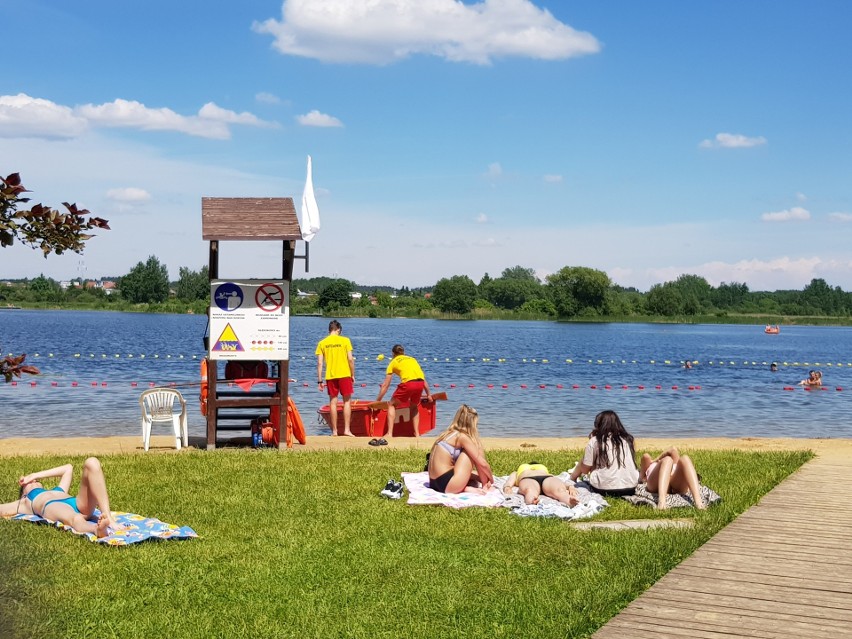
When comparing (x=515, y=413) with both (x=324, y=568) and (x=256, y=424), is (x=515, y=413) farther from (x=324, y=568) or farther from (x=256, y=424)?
(x=324, y=568)

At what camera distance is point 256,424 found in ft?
46.1

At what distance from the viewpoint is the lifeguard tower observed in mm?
13750

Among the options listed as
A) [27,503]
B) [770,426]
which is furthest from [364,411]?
[770,426]

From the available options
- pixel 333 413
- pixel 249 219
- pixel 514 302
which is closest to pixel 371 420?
pixel 333 413

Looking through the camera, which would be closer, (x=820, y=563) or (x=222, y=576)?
(x=222, y=576)

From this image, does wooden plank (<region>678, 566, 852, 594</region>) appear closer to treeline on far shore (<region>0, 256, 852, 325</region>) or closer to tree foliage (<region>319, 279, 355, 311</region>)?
treeline on far shore (<region>0, 256, 852, 325</region>)

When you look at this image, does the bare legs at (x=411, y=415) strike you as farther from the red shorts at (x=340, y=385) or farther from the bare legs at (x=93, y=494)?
the bare legs at (x=93, y=494)

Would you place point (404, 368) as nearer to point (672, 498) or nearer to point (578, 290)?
point (672, 498)

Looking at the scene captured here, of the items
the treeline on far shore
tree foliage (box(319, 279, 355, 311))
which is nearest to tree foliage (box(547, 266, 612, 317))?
the treeline on far shore

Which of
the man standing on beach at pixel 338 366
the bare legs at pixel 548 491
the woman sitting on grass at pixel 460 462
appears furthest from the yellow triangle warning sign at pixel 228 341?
the bare legs at pixel 548 491

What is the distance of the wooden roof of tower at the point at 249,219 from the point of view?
1377cm

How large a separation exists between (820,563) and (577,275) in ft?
451

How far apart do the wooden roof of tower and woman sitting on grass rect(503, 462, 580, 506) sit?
215 inches

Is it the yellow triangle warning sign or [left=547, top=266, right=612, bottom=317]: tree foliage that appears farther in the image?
[left=547, top=266, right=612, bottom=317]: tree foliage
